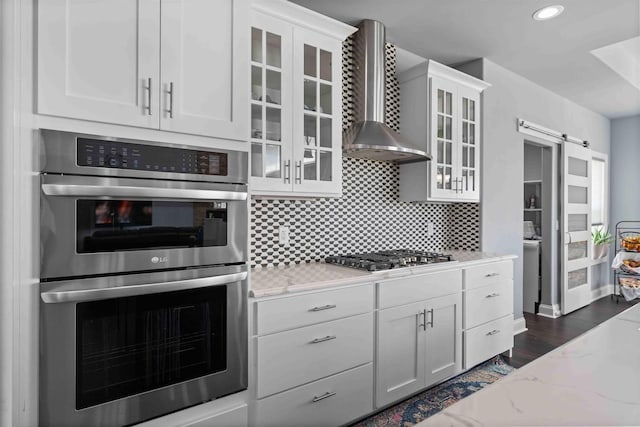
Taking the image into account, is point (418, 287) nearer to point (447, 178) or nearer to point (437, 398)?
point (437, 398)

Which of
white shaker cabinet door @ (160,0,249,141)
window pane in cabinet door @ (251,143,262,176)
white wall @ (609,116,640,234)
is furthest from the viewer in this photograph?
white wall @ (609,116,640,234)

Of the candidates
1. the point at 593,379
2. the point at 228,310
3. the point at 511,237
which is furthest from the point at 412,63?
the point at 593,379

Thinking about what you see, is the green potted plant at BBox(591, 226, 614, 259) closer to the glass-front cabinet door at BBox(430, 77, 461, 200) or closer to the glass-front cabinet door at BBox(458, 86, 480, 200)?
the glass-front cabinet door at BBox(458, 86, 480, 200)

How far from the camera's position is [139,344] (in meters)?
1.41

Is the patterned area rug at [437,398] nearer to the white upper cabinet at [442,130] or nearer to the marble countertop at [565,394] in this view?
the white upper cabinet at [442,130]

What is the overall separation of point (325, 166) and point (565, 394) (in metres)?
1.79

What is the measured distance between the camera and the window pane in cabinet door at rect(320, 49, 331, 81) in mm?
2303

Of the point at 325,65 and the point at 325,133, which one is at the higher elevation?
the point at 325,65

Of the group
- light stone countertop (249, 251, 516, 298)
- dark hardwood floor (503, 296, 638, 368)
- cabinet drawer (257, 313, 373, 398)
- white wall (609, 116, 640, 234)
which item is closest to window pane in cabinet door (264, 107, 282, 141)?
light stone countertop (249, 251, 516, 298)

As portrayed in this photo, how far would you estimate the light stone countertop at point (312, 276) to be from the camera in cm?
180

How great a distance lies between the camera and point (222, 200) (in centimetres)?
160

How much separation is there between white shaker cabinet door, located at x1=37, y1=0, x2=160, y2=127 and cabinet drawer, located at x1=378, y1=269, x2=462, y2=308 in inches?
60.3

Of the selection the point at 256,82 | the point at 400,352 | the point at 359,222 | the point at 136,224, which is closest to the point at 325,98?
the point at 256,82

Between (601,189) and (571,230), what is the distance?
1425mm
